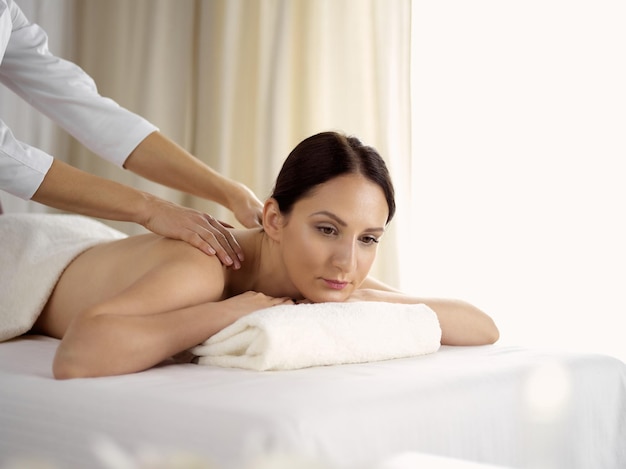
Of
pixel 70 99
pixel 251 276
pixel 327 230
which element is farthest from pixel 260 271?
pixel 70 99

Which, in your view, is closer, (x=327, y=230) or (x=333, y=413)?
(x=333, y=413)

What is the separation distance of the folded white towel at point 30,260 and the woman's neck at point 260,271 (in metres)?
0.48

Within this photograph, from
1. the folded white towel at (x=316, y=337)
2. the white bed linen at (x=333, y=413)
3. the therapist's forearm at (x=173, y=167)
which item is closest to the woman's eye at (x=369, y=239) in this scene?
the folded white towel at (x=316, y=337)

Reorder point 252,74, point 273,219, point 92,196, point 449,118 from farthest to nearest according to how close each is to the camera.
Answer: point 252,74 < point 449,118 < point 92,196 < point 273,219

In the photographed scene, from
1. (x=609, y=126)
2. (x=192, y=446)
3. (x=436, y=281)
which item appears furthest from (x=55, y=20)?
(x=192, y=446)

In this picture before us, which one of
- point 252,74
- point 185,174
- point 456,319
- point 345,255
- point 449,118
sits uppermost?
point 252,74

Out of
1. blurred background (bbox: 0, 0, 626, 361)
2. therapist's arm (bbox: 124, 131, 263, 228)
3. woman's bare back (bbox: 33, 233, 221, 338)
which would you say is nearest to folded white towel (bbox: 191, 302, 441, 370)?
woman's bare back (bbox: 33, 233, 221, 338)

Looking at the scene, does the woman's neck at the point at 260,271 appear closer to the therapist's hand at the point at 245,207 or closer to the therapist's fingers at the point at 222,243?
the therapist's fingers at the point at 222,243

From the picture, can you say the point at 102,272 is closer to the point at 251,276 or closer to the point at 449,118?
the point at 251,276

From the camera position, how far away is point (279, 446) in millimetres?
973

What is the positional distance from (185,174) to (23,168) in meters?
0.54

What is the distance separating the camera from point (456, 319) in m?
1.73

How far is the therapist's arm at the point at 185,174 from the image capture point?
2.18 meters

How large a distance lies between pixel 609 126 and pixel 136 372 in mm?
1937
